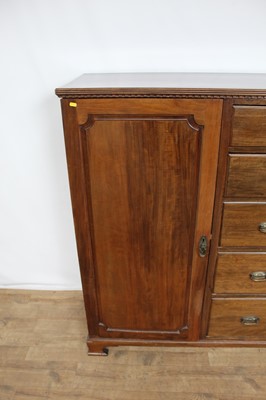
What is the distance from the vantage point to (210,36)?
4.08 ft

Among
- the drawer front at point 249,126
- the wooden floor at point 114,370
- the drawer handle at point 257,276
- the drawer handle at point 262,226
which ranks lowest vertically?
the wooden floor at point 114,370

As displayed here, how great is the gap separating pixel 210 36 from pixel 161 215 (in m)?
0.79

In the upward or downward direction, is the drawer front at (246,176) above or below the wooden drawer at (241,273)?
above

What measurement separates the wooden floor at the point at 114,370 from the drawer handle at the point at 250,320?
237 millimetres

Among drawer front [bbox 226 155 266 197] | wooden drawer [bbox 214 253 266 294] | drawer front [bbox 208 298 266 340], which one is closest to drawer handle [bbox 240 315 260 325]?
drawer front [bbox 208 298 266 340]

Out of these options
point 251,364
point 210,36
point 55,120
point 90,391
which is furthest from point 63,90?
point 251,364

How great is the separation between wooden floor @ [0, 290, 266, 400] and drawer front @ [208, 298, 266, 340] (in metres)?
0.15

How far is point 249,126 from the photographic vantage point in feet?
3.09

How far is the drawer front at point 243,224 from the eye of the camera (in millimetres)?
1073

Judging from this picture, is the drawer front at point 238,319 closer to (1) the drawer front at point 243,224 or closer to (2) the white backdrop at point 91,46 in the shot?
(1) the drawer front at point 243,224

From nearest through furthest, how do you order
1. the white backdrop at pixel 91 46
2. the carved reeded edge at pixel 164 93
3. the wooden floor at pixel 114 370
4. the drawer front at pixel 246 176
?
the carved reeded edge at pixel 164 93 → the drawer front at pixel 246 176 → the white backdrop at pixel 91 46 → the wooden floor at pixel 114 370

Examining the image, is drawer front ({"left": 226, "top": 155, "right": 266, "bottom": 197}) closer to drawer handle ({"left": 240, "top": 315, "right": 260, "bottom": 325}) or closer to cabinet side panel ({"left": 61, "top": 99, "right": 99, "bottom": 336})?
cabinet side panel ({"left": 61, "top": 99, "right": 99, "bottom": 336})

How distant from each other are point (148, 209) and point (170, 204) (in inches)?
3.2

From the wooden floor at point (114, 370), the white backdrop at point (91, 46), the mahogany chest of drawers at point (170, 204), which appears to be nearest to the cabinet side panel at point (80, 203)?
the mahogany chest of drawers at point (170, 204)
